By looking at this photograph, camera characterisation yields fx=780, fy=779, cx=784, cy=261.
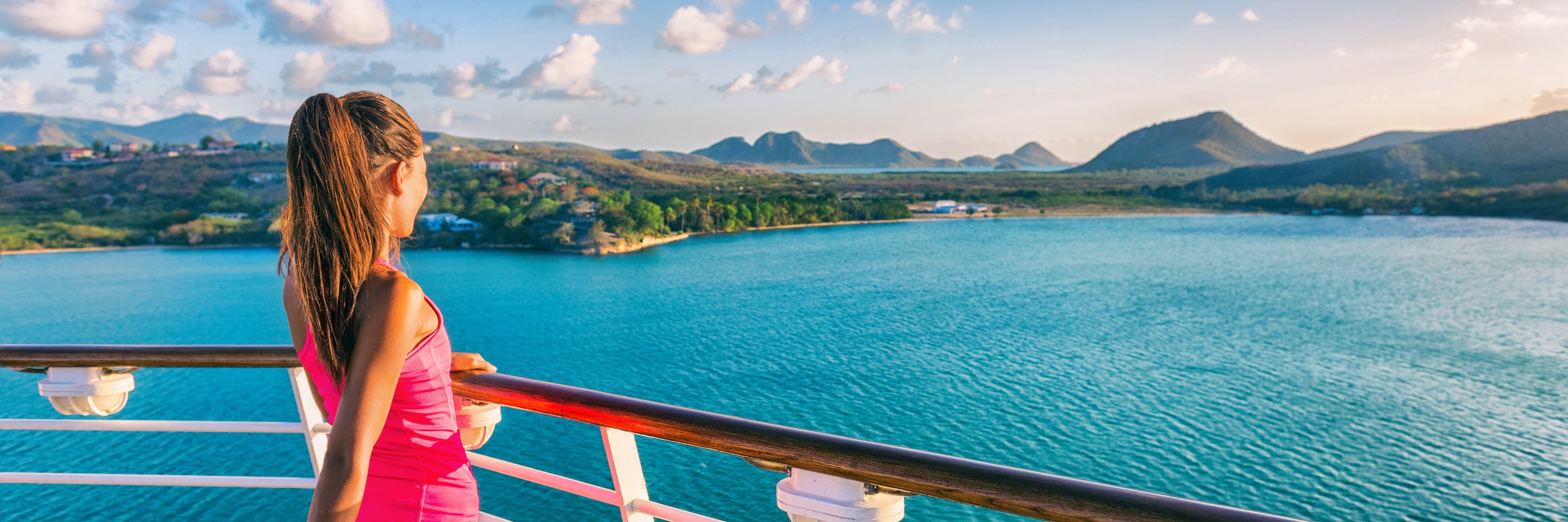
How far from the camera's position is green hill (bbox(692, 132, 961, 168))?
143 meters

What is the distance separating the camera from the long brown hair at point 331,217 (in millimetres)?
703

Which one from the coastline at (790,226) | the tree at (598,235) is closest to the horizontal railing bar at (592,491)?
the coastline at (790,226)

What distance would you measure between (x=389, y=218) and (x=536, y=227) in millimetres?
45786

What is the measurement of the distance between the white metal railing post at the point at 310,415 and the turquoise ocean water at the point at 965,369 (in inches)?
419

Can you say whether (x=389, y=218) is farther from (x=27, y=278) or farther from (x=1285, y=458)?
(x=27, y=278)

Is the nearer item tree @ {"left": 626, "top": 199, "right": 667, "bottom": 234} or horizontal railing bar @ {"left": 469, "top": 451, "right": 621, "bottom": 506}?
horizontal railing bar @ {"left": 469, "top": 451, "right": 621, "bottom": 506}

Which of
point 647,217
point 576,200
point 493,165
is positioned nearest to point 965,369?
point 647,217

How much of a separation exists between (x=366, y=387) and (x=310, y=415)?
2.48 ft

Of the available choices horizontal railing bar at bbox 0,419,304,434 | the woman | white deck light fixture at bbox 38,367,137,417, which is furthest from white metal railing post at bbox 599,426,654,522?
white deck light fixture at bbox 38,367,137,417

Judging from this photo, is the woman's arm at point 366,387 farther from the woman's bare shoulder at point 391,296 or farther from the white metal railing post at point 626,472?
the white metal railing post at point 626,472

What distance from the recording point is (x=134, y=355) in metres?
1.36

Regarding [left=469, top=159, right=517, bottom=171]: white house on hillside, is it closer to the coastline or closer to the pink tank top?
the coastline

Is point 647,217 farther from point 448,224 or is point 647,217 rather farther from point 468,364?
point 468,364

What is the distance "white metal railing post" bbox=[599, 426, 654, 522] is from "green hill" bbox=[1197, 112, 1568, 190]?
86.1 m
